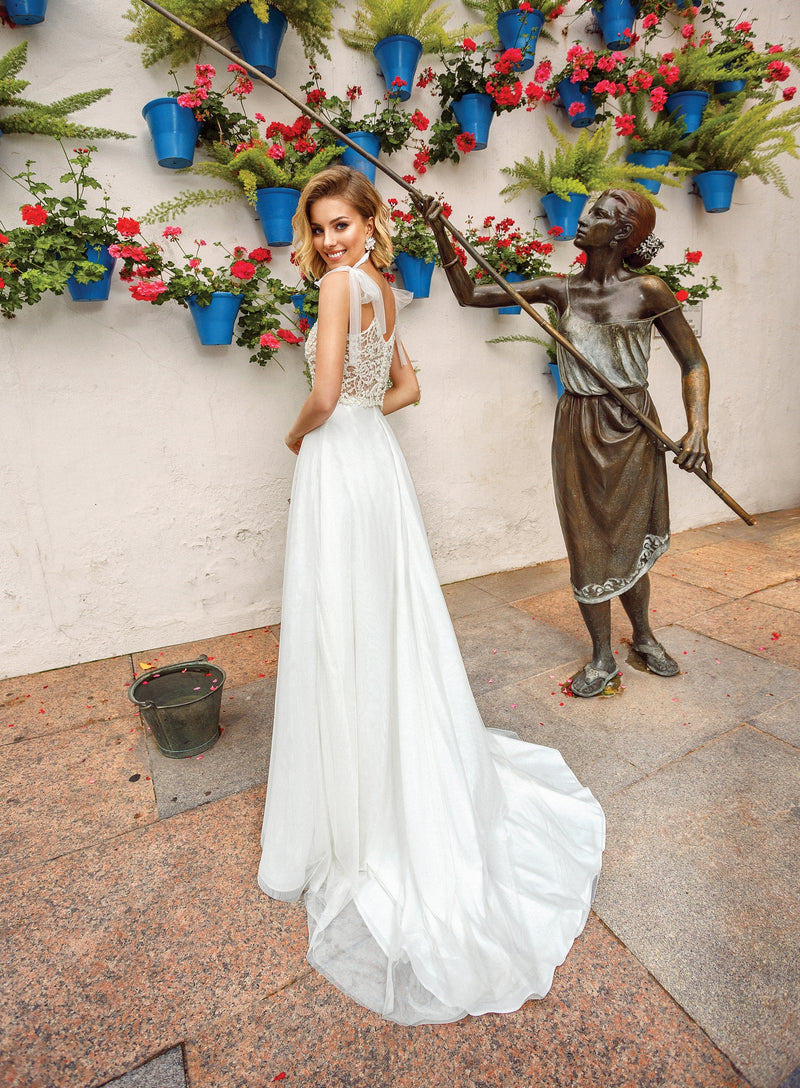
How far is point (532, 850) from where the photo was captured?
5.91 feet

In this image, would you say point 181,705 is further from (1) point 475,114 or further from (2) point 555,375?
(1) point 475,114

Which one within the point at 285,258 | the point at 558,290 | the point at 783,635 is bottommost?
the point at 783,635

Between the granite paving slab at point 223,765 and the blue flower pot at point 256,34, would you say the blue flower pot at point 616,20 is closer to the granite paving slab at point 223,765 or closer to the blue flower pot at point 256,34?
the blue flower pot at point 256,34

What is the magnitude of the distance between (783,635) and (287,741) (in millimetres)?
2867

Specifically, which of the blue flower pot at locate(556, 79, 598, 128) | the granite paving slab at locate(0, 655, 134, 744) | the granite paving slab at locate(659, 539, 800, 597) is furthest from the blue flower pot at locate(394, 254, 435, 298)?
the granite paving slab at locate(0, 655, 134, 744)

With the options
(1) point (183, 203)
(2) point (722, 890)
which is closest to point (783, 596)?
(2) point (722, 890)

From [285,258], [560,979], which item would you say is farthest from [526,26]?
[560,979]

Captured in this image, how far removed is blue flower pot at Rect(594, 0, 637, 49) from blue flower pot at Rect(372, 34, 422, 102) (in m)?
1.55

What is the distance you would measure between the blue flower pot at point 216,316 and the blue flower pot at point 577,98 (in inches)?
104

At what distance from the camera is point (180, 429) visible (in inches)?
130

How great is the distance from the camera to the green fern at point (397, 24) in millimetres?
3041

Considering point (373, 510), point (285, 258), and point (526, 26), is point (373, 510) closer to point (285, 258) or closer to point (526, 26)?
point (285, 258)

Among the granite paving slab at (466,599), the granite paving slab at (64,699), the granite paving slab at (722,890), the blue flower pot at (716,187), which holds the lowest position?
→ the granite paving slab at (466,599)

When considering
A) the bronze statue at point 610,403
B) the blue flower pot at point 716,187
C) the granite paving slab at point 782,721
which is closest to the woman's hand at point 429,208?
the bronze statue at point 610,403
